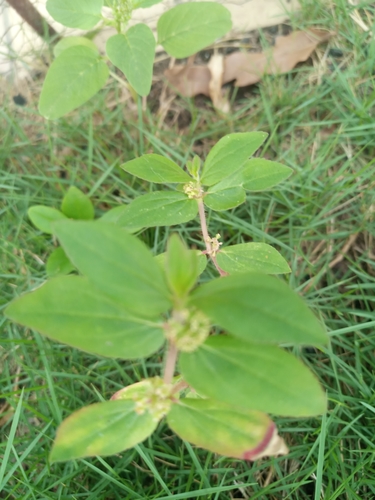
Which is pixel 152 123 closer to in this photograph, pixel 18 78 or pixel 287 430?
pixel 18 78

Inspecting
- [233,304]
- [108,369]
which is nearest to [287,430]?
[108,369]

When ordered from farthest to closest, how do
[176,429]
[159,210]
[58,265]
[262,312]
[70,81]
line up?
[58,265] < [70,81] < [159,210] < [176,429] < [262,312]

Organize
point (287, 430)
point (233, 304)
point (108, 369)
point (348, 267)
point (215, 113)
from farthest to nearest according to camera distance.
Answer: point (215, 113) < point (348, 267) < point (108, 369) < point (287, 430) < point (233, 304)

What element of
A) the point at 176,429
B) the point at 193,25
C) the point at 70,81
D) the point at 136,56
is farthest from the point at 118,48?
the point at 176,429

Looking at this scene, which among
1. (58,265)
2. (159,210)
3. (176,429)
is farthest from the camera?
(58,265)

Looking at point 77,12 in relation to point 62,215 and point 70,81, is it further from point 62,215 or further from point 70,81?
point 62,215

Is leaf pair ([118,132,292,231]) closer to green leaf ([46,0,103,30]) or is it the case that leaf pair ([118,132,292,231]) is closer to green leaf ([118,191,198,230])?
green leaf ([118,191,198,230])

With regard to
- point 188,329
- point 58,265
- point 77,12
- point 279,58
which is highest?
point 77,12
